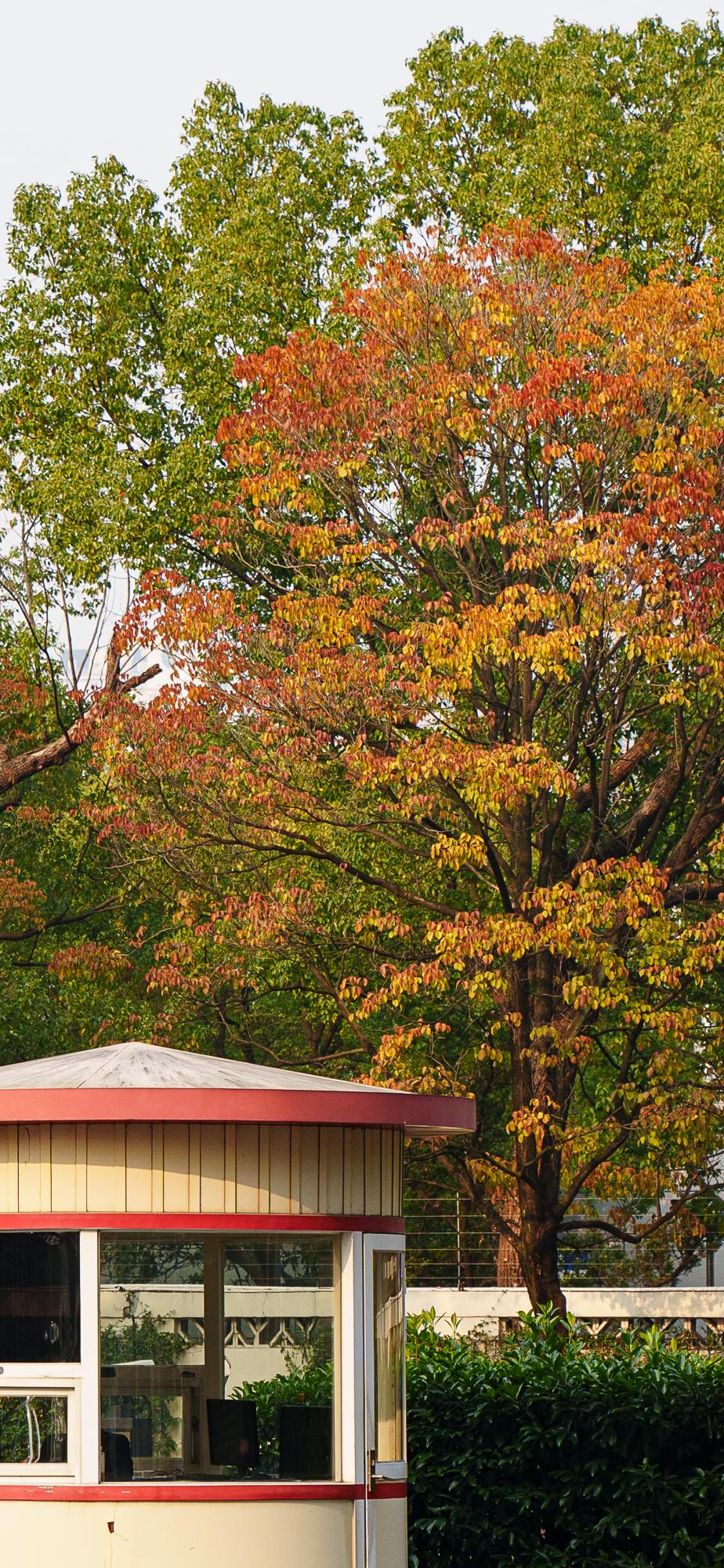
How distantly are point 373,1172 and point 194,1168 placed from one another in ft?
3.00

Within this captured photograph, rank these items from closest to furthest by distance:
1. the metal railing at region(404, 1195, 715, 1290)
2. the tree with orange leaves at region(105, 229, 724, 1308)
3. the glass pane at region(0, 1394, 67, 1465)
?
A: the glass pane at region(0, 1394, 67, 1465) < the tree with orange leaves at region(105, 229, 724, 1308) < the metal railing at region(404, 1195, 715, 1290)

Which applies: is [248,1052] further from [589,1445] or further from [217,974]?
[589,1445]

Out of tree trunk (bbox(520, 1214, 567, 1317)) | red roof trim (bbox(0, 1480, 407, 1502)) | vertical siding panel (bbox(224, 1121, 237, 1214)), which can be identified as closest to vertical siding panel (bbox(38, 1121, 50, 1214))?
vertical siding panel (bbox(224, 1121, 237, 1214))

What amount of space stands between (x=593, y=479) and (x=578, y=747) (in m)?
2.30

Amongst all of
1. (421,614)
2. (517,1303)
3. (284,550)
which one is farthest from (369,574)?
(517,1303)

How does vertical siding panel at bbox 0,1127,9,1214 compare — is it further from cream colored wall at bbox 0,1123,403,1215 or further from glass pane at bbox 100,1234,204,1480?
glass pane at bbox 100,1234,204,1480

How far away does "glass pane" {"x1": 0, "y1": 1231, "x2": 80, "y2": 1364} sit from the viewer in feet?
26.9

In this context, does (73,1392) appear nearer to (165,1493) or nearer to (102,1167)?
(165,1493)

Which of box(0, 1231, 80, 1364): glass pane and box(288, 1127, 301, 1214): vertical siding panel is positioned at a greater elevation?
box(288, 1127, 301, 1214): vertical siding panel

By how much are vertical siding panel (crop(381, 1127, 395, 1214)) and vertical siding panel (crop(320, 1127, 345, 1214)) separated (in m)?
0.32

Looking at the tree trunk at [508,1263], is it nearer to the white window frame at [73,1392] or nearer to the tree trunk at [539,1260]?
the tree trunk at [539,1260]

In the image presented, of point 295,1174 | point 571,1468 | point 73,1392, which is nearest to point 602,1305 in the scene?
point 571,1468

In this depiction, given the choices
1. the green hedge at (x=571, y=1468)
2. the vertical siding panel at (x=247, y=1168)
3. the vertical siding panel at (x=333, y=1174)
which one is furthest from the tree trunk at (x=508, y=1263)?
the vertical siding panel at (x=247, y=1168)

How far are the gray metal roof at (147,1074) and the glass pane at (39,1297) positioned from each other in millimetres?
686
